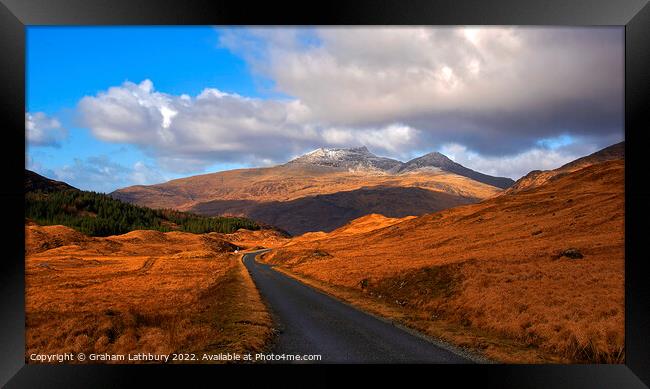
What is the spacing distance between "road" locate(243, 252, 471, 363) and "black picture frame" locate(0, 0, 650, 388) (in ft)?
6.89

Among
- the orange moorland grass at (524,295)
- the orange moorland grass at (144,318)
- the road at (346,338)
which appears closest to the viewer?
the road at (346,338)

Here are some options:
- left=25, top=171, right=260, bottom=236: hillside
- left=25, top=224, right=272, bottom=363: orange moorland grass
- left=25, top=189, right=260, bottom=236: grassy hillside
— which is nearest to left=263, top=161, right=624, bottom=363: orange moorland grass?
left=25, top=224, right=272, bottom=363: orange moorland grass

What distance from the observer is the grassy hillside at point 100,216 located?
414ft

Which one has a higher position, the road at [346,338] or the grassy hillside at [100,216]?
the grassy hillside at [100,216]

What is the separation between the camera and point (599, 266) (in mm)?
28094

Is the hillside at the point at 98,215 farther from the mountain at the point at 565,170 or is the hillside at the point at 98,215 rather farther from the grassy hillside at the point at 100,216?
the mountain at the point at 565,170

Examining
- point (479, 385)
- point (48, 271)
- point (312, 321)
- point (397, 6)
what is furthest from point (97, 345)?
point (48, 271)

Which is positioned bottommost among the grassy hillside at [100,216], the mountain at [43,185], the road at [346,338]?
the road at [346,338]

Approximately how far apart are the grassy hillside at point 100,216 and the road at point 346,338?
393 ft

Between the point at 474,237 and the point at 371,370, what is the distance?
60.3 metres

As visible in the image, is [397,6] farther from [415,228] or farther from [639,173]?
[415,228]

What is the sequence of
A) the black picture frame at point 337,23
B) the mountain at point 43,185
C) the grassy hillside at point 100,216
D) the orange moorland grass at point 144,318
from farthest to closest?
the mountain at point 43,185 < the grassy hillside at point 100,216 < the orange moorland grass at point 144,318 < the black picture frame at point 337,23

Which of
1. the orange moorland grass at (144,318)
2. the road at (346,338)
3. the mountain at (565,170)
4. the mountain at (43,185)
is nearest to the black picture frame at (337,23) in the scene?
the road at (346,338)

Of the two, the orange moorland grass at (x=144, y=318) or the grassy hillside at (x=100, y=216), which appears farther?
the grassy hillside at (x=100, y=216)
